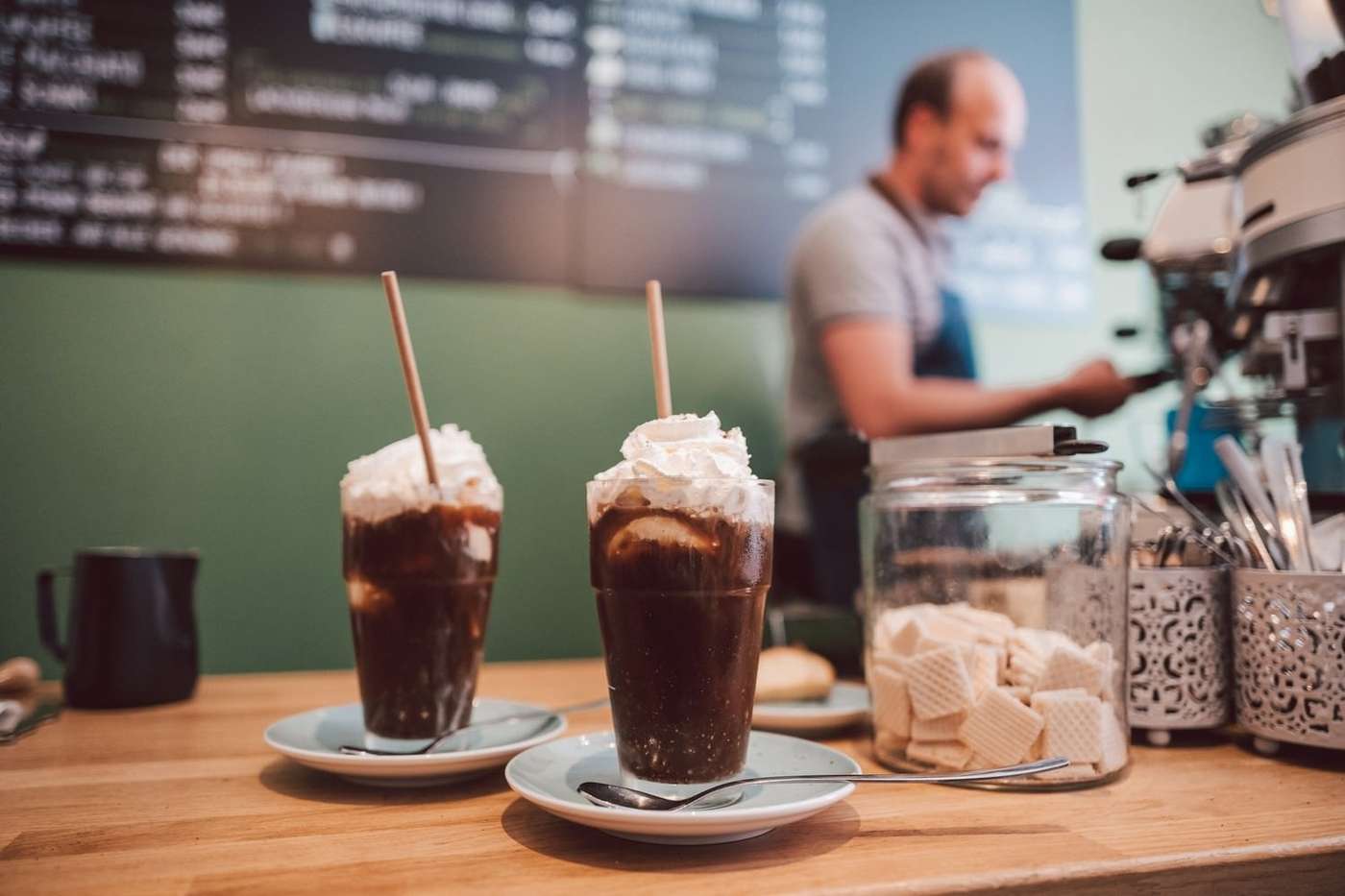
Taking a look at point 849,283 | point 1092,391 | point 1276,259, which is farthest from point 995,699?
point 849,283

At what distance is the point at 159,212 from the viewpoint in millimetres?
2027

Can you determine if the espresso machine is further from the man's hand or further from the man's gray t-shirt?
the man's gray t-shirt

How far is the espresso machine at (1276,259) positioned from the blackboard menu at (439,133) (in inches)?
43.6

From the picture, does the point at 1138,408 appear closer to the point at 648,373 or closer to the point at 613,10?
the point at 648,373

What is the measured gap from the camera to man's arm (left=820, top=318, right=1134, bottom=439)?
1953 mm

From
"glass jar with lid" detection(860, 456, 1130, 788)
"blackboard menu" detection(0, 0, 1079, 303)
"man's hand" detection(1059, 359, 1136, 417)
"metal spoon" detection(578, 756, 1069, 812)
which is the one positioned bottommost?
"metal spoon" detection(578, 756, 1069, 812)

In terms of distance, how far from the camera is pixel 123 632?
1.32 m

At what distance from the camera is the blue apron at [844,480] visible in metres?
1.31

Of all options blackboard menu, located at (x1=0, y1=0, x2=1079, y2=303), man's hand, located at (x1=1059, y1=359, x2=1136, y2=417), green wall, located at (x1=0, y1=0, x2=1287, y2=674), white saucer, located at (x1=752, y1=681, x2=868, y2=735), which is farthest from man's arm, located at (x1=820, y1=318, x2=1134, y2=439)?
white saucer, located at (x1=752, y1=681, x2=868, y2=735)

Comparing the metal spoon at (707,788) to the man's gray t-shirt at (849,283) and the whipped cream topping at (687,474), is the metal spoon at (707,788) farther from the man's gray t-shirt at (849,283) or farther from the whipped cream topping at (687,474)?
the man's gray t-shirt at (849,283)

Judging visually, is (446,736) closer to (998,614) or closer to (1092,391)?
(998,614)

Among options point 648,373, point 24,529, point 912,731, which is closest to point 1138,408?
point 648,373

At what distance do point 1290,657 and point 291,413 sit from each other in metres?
1.98

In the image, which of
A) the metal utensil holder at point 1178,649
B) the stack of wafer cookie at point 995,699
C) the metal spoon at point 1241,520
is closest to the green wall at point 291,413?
the metal spoon at point 1241,520
